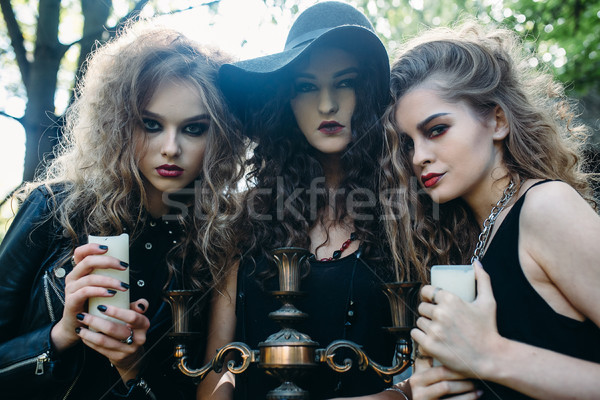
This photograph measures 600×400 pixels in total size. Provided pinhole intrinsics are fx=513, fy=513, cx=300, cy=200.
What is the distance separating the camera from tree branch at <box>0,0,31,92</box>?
14.2 ft

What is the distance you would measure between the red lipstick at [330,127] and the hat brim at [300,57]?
0.31 m

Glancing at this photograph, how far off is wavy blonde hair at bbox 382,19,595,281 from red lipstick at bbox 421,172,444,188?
253 mm

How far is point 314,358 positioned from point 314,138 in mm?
1301

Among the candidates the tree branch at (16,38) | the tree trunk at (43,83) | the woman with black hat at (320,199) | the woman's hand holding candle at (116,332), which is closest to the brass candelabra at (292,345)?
the woman's hand holding candle at (116,332)

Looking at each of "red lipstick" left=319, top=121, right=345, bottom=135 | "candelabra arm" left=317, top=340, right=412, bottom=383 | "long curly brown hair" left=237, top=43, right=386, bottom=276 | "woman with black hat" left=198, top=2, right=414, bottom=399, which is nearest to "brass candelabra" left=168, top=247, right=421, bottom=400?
"candelabra arm" left=317, top=340, right=412, bottom=383

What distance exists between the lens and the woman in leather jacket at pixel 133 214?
8.45 ft

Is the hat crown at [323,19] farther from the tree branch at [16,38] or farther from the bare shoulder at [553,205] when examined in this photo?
the tree branch at [16,38]

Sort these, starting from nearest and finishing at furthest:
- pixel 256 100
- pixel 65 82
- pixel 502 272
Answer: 1. pixel 502 272
2. pixel 256 100
3. pixel 65 82

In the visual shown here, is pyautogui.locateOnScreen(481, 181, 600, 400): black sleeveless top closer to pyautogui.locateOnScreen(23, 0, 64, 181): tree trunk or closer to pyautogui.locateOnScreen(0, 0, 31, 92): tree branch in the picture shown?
pyautogui.locateOnScreen(23, 0, 64, 181): tree trunk

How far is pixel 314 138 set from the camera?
2.94 m

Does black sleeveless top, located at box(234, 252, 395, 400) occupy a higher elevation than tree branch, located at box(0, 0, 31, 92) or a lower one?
lower

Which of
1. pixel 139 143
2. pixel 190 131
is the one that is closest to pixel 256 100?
pixel 190 131

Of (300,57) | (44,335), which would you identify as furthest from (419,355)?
(44,335)

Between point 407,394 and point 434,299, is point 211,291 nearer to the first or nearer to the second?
point 407,394
